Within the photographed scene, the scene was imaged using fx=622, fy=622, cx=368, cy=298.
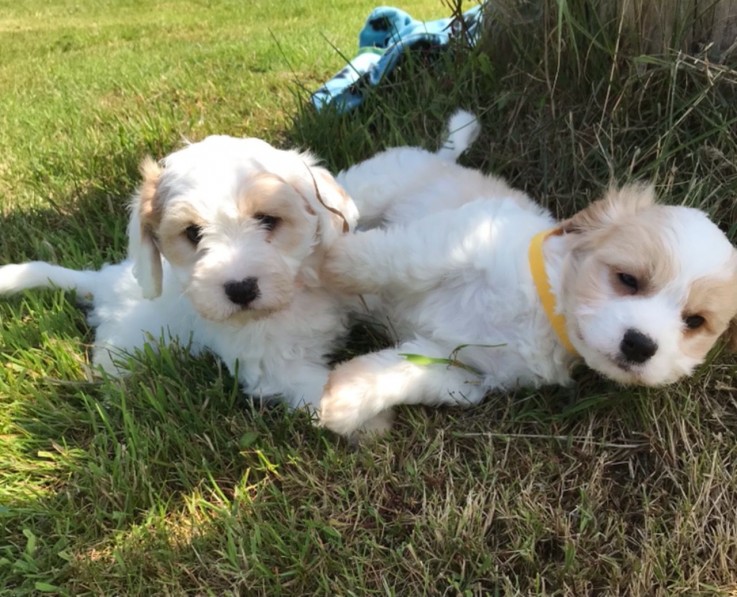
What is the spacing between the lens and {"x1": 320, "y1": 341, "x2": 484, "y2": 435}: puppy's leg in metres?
2.09

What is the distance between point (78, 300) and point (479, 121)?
228 centimetres

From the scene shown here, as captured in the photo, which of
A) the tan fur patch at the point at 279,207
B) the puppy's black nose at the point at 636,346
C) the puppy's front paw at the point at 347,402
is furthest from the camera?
the tan fur patch at the point at 279,207

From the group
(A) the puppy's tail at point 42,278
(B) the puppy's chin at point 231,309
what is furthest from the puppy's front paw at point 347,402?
(A) the puppy's tail at point 42,278

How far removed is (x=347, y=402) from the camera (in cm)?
208

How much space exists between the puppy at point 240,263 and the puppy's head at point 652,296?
966 mm

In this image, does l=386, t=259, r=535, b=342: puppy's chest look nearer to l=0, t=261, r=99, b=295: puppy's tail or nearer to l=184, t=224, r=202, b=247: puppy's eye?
l=184, t=224, r=202, b=247: puppy's eye

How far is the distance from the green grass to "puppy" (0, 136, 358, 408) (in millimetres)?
152

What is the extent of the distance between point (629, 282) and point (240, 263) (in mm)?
1279

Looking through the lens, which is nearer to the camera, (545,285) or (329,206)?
(545,285)

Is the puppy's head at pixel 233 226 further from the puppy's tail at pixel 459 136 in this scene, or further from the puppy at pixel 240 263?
the puppy's tail at pixel 459 136

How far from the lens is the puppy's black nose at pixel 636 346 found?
6.02 ft

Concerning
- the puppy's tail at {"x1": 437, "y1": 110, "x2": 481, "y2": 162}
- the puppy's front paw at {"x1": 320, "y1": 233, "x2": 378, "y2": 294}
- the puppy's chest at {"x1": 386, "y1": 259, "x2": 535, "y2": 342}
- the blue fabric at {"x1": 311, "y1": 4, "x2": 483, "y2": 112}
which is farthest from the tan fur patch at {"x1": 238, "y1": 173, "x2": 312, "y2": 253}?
the blue fabric at {"x1": 311, "y1": 4, "x2": 483, "y2": 112}

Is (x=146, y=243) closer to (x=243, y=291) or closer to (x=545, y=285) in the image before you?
(x=243, y=291)

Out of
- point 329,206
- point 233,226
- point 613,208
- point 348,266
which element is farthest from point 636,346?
point 233,226
